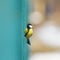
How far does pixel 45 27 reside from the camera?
974 mm

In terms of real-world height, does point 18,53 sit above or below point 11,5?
below

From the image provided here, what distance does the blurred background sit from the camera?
933mm

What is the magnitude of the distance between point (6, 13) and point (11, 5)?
5 centimetres

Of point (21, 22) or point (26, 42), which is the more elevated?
point (21, 22)

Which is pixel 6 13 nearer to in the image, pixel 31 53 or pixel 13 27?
pixel 13 27

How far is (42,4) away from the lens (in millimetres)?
942

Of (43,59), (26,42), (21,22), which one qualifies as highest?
(21,22)

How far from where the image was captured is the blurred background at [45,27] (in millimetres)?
933

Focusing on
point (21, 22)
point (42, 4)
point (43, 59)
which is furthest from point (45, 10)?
point (43, 59)

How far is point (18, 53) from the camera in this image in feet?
3.02

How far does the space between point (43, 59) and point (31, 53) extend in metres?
0.09

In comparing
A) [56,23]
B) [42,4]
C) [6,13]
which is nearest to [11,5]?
[6,13]

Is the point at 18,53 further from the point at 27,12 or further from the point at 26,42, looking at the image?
the point at 27,12

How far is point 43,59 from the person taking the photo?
3.23ft
